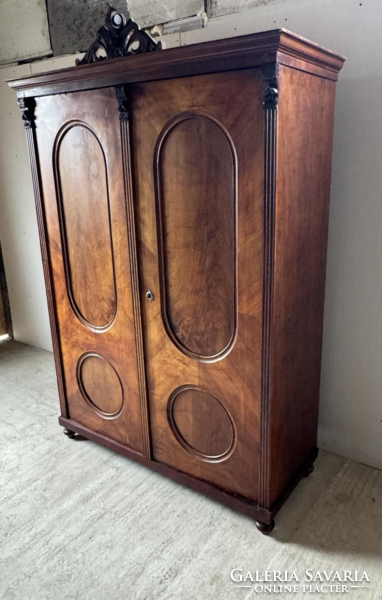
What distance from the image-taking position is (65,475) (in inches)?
87.3

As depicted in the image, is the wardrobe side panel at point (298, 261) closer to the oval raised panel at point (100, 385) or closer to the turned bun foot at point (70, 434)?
the oval raised panel at point (100, 385)

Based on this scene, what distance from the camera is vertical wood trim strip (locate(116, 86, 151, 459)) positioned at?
1.72m

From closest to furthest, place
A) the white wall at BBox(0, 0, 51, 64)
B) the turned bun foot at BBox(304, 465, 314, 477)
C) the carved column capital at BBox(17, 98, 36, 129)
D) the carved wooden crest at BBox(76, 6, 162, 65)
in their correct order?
1. the carved wooden crest at BBox(76, 6, 162, 65)
2. the carved column capital at BBox(17, 98, 36, 129)
3. the turned bun foot at BBox(304, 465, 314, 477)
4. the white wall at BBox(0, 0, 51, 64)

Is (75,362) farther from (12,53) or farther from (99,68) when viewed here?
(12,53)

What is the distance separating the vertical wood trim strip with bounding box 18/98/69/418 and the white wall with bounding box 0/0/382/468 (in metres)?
0.87

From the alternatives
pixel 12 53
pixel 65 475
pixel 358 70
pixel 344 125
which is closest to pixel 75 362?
pixel 65 475

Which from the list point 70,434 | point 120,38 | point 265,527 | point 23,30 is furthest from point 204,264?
point 23,30

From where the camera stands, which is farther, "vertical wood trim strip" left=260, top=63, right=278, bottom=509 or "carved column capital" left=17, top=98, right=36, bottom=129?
"carved column capital" left=17, top=98, right=36, bottom=129

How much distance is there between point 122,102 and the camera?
5.55 ft

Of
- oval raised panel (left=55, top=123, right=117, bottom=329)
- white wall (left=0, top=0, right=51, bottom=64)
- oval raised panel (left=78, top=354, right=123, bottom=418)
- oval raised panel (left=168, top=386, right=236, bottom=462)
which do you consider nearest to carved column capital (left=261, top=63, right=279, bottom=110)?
oval raised panel (left=55, top=123, right=117, bottom=329)

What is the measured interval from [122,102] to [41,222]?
768 millimetres

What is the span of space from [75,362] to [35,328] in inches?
59.4

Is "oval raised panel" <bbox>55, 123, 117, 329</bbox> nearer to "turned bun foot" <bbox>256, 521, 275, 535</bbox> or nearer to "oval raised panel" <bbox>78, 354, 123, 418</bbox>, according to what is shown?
"oval raised panel" <bbox>78, 354, 123, 418</bbox>

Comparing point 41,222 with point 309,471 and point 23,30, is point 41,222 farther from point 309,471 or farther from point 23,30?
point 309,471
